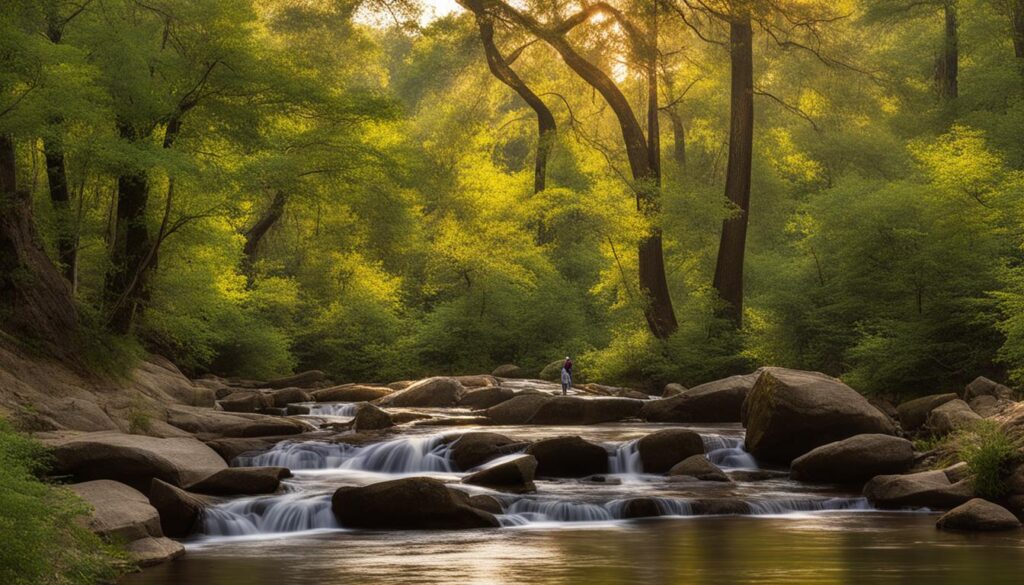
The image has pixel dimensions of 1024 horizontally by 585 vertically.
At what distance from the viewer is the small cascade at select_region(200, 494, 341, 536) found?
49.0 ft

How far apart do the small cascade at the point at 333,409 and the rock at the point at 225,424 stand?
4638 millimetres

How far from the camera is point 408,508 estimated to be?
49.9ft

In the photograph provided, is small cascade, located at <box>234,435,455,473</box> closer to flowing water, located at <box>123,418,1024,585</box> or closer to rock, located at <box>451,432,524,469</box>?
flowing water, located at <box>123,418,1024,585</box>

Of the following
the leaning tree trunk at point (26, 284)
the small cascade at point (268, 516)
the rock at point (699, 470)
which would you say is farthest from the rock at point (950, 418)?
the leaning tree trunk at point (26, 284)

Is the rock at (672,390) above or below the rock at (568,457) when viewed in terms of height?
above

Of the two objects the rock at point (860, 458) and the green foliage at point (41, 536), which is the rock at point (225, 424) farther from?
the rock at point (860, 458)

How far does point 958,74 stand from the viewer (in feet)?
138

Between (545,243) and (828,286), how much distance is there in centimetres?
1672

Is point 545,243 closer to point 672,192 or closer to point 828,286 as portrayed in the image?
point 672,192

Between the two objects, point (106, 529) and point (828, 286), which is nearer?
point (106, 529)

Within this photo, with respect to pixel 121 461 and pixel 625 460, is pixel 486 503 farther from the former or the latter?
pixel 121 461

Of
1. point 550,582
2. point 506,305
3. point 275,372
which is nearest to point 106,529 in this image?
point 550,582

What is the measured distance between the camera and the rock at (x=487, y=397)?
2873 centimetres

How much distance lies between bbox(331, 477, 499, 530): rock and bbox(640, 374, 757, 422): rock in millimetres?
10894
